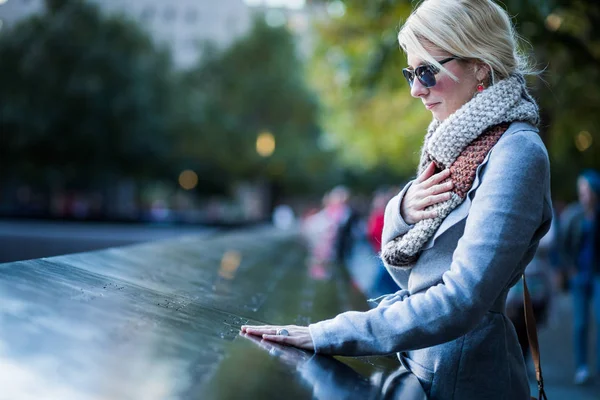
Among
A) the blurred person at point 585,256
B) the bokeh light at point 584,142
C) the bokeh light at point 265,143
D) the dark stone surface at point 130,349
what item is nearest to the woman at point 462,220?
the dark stone surface at point 130,349

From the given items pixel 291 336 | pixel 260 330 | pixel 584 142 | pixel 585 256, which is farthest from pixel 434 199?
pixel 584 142

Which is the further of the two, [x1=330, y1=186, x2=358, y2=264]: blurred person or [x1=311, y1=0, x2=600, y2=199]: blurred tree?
[x1=330, y1=186, x2=358, y2=264]: blurred person

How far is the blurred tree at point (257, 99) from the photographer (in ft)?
149

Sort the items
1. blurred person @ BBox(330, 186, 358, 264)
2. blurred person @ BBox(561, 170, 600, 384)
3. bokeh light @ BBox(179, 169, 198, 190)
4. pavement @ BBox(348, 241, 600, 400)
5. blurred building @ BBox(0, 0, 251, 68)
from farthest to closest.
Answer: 1. blurred building @ BBox(0, 0, 251, 68)
2. bokeh light @ BBox(179, 169, 198, 190)
3. blurred person @ BBox(330, 186, 358, 264)
4. blurred person @ BBox(561, 170, 600, 384)
5. pavement @ BBox(348, 241, 600, 400)

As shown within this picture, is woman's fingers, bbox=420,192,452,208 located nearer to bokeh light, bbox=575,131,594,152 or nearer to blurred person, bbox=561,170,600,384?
blurred person, bbox=561,170,600,384

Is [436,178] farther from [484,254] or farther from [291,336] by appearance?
[291,336]

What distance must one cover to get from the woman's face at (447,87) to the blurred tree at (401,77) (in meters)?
0.44

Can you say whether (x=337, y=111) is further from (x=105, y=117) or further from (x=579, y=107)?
(x=105, y=117)

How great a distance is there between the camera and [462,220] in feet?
5.68

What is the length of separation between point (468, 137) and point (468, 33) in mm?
264

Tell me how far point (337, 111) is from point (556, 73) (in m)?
10.1

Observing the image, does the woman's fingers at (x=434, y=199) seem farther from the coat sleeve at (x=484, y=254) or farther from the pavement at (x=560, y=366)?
the pavement at (x=560, y=366)

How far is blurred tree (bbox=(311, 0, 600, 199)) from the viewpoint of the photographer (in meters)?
7.02

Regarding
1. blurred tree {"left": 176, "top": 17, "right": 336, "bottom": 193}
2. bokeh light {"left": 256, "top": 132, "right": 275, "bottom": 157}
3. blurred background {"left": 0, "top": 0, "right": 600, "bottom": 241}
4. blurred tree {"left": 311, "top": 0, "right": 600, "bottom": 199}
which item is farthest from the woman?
bokeh light {"left": 256, "top": 132, "right": 275, "bottom": 157}
